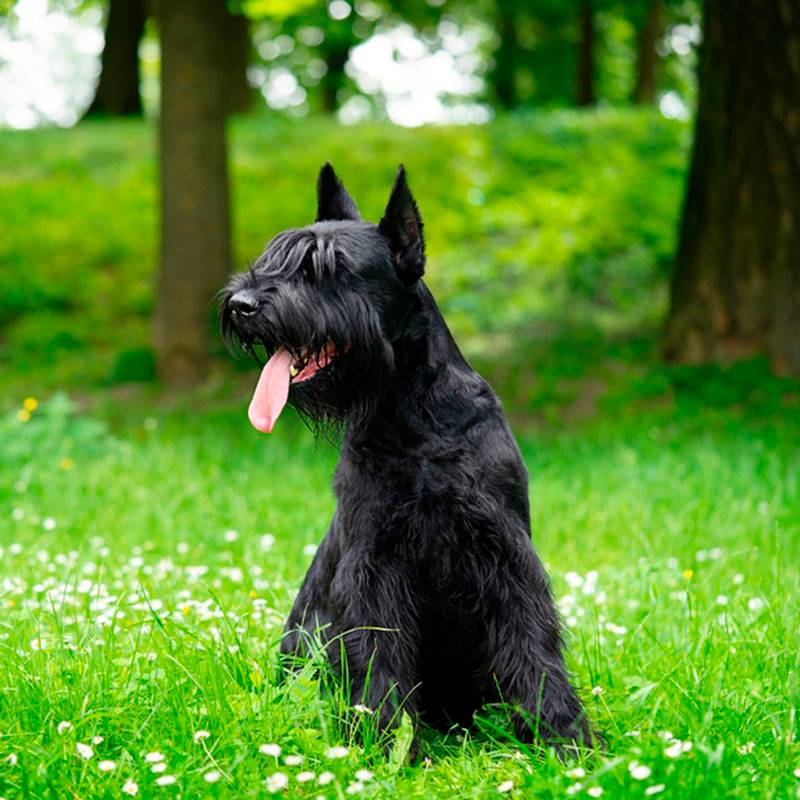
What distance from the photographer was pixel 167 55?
9.77 meters

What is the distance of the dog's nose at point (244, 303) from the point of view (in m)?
3.02

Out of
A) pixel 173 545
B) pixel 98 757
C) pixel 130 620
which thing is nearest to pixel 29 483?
pixel 173 545

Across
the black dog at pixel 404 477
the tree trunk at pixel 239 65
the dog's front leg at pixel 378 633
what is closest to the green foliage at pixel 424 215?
the tree trunk at pixel 239 65

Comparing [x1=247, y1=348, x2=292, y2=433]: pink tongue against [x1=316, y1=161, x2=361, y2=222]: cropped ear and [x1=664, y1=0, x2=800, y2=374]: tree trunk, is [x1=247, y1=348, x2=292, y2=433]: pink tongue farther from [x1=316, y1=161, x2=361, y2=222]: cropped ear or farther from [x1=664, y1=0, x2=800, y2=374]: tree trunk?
[x1=664, y1=0, x2=800, y2=374]: tree trunk

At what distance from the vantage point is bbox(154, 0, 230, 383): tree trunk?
32.0ft

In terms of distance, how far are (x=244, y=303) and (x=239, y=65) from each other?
677 inches

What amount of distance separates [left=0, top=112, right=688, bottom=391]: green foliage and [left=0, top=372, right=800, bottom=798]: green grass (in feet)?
9.63

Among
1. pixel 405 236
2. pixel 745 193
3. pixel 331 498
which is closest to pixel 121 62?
pixel 745 193

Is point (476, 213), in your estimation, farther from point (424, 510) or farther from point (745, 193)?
point (424, 510)

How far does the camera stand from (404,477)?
3.19 meters

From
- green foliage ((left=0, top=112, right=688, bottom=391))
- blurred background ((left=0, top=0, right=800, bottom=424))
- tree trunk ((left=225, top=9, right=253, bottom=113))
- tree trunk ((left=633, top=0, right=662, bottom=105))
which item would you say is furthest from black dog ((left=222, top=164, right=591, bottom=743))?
tree trunk ((left=633, top=0, right=662, bottom=105))

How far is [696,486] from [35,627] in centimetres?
425

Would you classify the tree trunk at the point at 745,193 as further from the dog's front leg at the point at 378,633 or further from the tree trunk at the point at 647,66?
the tree trunk at the point at 647,66

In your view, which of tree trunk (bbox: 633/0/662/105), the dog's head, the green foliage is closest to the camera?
the dog's head
